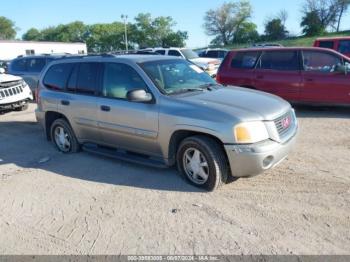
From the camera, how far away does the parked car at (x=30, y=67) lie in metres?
14.2

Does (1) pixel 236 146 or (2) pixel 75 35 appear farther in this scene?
(2) pixel 75 35

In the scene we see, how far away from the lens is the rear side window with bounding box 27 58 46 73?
14367 millimetres

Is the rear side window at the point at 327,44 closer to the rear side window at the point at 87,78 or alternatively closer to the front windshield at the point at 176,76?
the front windshield at the point at 176,76

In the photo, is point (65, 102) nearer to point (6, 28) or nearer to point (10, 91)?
point (10, 91)

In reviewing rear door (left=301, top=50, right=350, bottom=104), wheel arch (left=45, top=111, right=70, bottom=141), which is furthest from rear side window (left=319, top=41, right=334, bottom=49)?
wheel arch (left=45, top=111, right=70, bottom=141)

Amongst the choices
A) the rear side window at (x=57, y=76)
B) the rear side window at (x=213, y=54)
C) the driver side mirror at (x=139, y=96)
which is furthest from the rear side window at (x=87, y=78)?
the rear side window at (x=213, y=54)

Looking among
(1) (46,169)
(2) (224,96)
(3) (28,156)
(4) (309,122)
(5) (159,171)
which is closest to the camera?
(2) (224,96)

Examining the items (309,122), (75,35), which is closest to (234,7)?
(75,35)

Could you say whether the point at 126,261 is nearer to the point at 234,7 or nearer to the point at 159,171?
the point at 159,171

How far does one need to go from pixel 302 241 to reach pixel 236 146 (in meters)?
1.34

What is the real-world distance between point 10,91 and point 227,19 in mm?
99767

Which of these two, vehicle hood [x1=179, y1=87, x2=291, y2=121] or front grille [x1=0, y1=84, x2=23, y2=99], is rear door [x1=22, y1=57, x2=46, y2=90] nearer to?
front grille [x1=0, y1=84, x2=23, y2=99]

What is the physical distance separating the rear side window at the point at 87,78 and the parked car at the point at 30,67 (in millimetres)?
8183

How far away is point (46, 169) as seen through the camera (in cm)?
628
